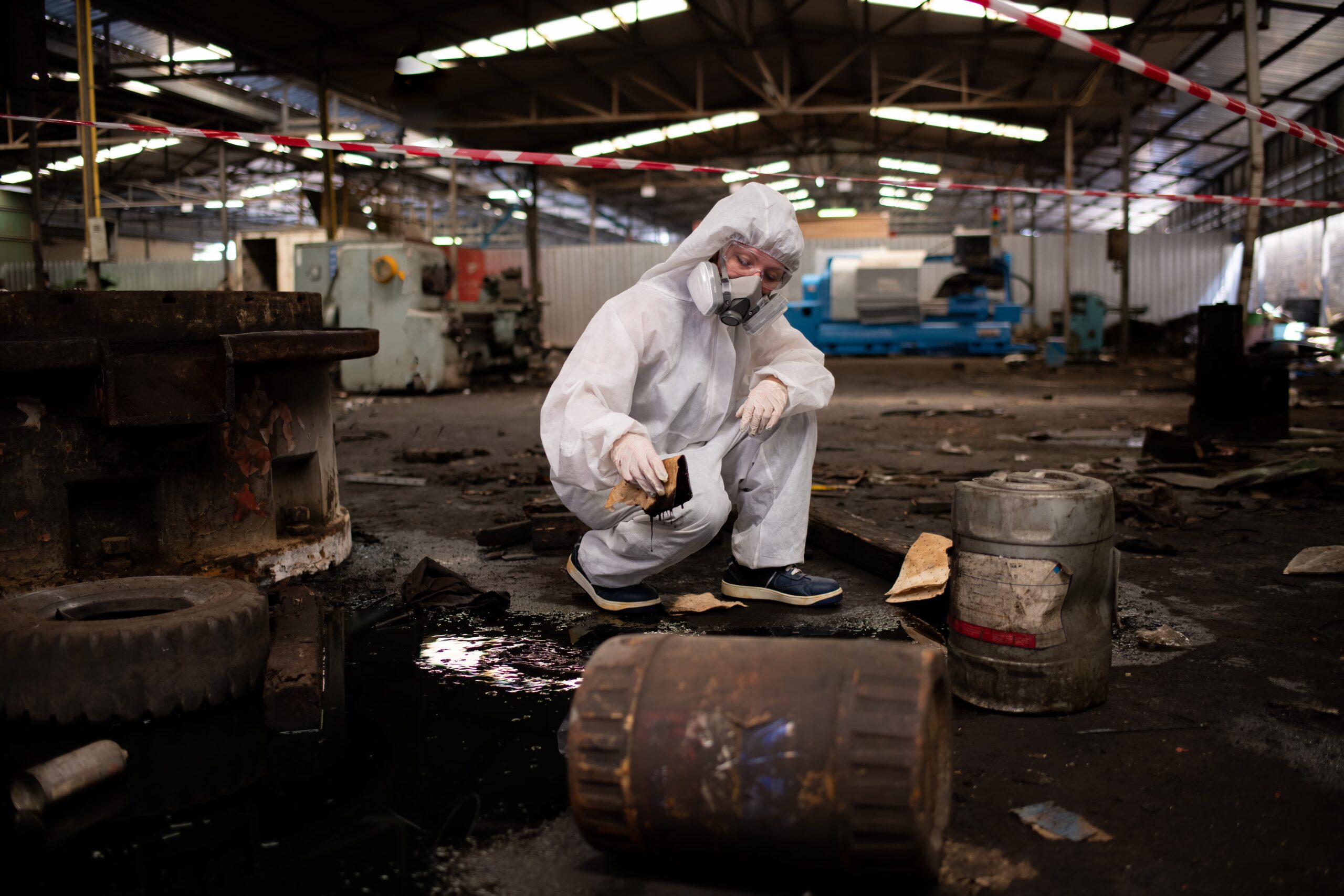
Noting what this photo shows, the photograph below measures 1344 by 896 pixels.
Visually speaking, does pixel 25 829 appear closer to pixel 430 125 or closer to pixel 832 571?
pixel 832 571

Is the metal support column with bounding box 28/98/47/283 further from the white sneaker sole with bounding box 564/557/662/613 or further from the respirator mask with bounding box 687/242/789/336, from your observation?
the respirator mask with bounding box 687/242/789/336

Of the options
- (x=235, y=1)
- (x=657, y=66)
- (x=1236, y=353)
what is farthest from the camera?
(x=657, y=66)

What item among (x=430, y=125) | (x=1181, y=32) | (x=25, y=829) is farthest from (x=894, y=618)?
(x=430, y=125)

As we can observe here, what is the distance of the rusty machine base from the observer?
2461mm

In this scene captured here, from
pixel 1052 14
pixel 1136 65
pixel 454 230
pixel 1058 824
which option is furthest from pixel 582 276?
pixel 1058 824

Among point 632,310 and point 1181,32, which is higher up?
point 1181,32

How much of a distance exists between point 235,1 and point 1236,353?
979cm

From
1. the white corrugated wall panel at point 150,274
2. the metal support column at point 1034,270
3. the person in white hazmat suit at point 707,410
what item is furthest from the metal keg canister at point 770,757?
the white corrugated wall panel at point 150,274

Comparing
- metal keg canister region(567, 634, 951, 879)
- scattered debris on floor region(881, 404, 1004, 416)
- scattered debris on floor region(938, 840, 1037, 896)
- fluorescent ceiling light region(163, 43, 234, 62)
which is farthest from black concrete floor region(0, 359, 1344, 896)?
fluorescent ceiling light region(163, 43, 234, 62)

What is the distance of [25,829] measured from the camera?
156 centimetres

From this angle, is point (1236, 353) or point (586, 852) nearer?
point (586, 852)

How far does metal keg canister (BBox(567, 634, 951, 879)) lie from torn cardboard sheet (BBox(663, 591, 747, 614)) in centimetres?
133

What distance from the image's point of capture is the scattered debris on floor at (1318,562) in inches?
120

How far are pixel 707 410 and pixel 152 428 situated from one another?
1.47 metres
